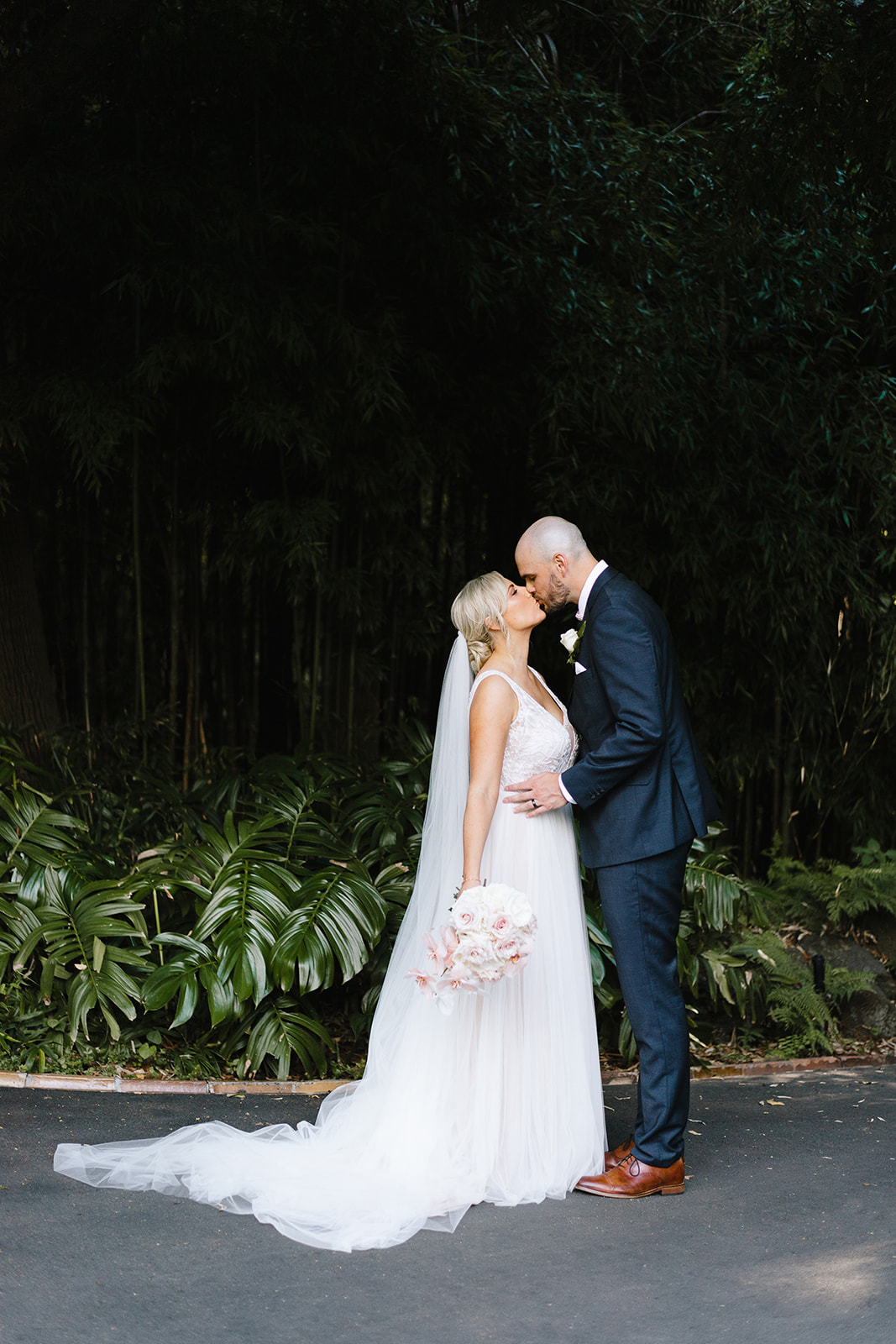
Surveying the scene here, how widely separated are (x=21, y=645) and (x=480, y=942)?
9.05ft

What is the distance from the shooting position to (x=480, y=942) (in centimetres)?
236

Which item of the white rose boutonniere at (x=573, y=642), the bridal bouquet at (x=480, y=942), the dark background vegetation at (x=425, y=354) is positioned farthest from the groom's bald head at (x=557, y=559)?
the dark background vegetation at (x=425, y=354)

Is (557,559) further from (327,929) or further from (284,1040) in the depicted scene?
(284,1040)

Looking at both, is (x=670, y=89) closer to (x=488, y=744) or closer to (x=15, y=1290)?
(x=488, y=744)

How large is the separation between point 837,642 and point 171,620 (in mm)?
2586

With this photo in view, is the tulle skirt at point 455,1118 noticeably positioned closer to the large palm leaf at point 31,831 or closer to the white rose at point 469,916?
the white rose at point 469,916

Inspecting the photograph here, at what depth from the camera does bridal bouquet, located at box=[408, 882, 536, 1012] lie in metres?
2.37

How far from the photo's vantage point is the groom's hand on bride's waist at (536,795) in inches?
101

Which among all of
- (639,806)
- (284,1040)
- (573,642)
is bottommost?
(284,1040)

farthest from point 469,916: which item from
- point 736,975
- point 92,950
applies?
point 736,975

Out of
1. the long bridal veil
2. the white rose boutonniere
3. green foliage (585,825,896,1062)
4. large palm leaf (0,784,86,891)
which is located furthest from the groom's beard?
large palm leaf (0,784,86,891)

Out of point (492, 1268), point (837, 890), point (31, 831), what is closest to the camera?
point (492, 1268)

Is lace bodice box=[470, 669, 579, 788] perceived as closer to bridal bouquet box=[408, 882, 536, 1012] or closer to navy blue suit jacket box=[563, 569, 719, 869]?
navy blue suit jacket box=[563, 569, 719, 869]

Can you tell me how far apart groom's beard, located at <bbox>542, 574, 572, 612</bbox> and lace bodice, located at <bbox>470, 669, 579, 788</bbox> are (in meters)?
0.18
